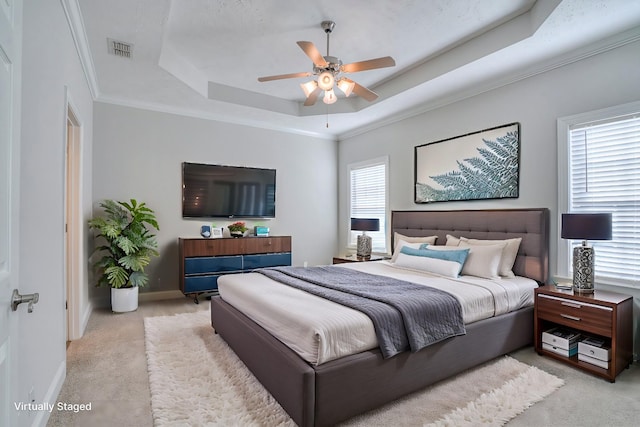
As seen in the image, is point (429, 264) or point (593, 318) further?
point (429, 264)

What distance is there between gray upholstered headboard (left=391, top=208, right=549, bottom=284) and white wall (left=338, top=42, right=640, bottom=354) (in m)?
0.12

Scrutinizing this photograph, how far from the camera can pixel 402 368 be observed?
2.15m

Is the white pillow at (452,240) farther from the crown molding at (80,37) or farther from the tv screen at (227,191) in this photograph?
the crown molding at (80,37)

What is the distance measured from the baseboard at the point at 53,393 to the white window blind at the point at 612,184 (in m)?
4.25

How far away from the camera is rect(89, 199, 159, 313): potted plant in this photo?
394cm

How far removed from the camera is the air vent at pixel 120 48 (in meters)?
3.04

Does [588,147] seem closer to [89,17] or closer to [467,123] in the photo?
[467,123]

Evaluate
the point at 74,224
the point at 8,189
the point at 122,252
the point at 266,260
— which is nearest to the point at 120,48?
the point at 74,224

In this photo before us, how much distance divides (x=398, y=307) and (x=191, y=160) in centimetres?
400

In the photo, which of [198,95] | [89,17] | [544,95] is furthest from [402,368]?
[198,95]

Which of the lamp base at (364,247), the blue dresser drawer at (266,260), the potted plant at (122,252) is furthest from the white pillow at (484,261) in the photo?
the potted plant at (122,252)

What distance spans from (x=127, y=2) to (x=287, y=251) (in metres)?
3.71

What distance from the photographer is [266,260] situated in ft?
16.7

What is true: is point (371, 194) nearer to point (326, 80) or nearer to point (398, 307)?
point (326, 80)
